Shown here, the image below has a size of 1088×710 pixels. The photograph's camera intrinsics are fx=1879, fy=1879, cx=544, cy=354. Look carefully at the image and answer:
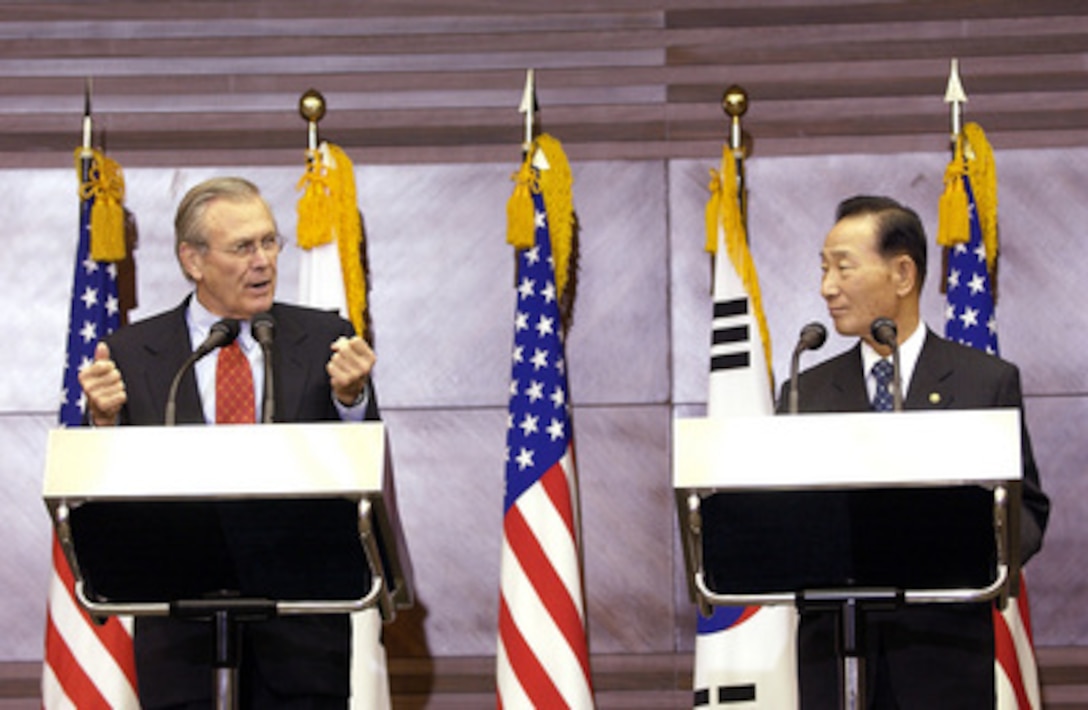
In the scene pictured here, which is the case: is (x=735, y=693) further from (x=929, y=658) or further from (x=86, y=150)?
(x=86, y=150)

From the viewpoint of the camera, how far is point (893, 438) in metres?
3.02

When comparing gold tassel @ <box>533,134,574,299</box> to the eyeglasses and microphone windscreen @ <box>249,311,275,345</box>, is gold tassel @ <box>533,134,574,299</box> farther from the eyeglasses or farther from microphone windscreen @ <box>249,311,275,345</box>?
microphone windscreen @ <box>249,311,275,345</box>

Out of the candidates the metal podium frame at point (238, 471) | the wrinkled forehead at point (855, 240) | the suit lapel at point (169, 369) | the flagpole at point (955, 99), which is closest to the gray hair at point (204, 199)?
the suit lapel at point (169, 369)

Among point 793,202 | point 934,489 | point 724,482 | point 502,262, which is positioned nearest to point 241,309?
point 724,482

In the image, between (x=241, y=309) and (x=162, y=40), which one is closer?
(x=241, y=309)

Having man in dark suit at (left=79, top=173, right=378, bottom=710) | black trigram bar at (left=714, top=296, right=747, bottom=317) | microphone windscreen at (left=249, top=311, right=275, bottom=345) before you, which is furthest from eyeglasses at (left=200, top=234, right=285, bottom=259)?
black trigram bar at (left=714, top=296, right=747, bottom=317)

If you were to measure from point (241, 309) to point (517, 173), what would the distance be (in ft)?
5.36

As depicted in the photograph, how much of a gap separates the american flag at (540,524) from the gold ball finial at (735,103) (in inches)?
24.4

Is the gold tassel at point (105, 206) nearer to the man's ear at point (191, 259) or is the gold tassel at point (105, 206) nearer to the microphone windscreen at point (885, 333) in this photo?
the man's ear at point (191, 259)

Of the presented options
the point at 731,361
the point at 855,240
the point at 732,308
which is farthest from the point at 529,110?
the point at 855,240

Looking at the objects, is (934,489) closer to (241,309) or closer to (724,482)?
(724,482)

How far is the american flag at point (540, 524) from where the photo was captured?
4.98 meters

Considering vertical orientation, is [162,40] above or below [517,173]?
above

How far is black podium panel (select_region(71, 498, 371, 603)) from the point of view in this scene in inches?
118
